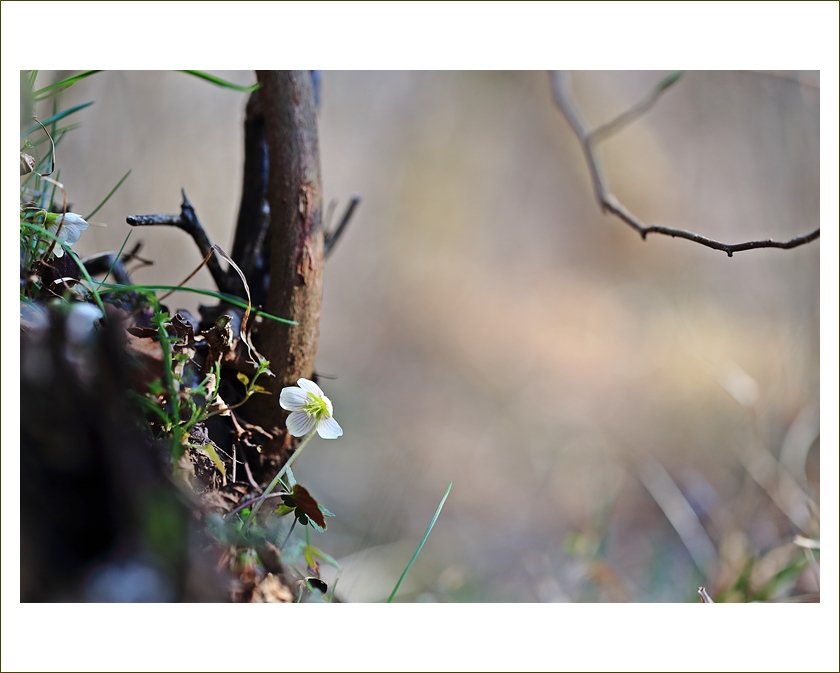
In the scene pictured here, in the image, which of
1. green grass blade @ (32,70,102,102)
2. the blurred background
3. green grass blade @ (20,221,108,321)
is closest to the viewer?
green grass blade @ (20,221,108,321)

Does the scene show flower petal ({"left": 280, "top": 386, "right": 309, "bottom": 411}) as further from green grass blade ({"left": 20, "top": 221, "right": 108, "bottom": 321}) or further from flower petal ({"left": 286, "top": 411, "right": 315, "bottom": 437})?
green grass blade ({"left": 20, "top": 221, "right": 108, "bottom": 321})

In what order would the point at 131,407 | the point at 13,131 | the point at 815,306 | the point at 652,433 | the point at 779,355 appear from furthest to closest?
the point at 652,433, the point at 779,355, the point at 815,306, the point at 13,131, the point at 131,407

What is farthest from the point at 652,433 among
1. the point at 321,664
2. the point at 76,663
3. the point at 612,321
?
the point at 76,663

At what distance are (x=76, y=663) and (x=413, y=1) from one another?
1.93ft

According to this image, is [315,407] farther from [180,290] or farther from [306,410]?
[180,290]

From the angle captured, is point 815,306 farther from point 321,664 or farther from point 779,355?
point 321,664

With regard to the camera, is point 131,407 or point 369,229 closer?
point 131,407

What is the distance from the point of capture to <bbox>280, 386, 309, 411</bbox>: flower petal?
1.07 feet

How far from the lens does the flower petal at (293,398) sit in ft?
1.07

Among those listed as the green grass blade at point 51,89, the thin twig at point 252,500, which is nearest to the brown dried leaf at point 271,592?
the thin twig at point 252,500

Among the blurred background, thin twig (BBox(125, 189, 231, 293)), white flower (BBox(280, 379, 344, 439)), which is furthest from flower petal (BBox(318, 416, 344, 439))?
the blurred background

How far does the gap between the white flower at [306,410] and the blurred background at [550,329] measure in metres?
0.32

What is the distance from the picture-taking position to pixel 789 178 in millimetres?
620

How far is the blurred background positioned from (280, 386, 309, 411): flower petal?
0.32 meters
